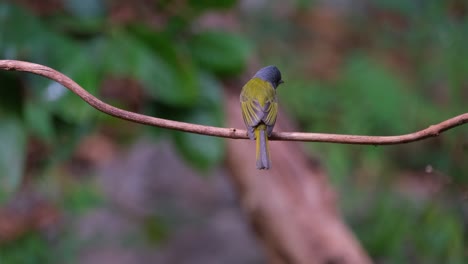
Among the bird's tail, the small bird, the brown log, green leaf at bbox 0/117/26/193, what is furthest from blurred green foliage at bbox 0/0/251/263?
the bird's tail

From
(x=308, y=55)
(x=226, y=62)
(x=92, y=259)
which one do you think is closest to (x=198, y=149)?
(x=226, y=62)

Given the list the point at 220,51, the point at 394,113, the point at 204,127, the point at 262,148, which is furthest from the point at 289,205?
the point at 204,127

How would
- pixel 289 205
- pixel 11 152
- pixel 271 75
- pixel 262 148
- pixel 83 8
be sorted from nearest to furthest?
pixel 262 148 → pixel 271 75 → pixel 11 152 → pixel 83 8 → pixel 289 205

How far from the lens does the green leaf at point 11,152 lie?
2238mm

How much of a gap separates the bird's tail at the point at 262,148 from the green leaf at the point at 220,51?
40.8 inches

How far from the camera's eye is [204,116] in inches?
99.1

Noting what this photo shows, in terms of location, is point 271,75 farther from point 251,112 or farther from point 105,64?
point 105,64

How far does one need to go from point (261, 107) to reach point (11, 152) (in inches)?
39.7

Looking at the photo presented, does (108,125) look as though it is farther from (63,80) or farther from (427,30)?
(63,80)

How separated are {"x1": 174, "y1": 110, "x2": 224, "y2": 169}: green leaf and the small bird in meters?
0.71

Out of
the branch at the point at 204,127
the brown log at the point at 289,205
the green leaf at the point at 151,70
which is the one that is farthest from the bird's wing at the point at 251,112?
the brown log at the point at 289,205

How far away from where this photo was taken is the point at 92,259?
16.6 feet

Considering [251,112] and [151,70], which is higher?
[151,70]

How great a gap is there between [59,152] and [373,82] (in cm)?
189
